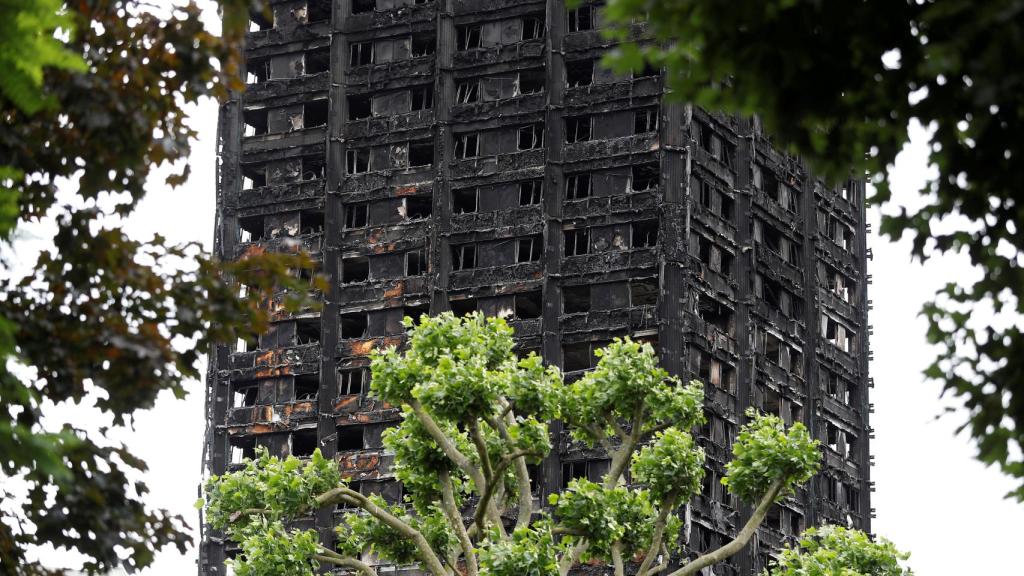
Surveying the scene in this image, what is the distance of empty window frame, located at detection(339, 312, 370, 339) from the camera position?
291 feet

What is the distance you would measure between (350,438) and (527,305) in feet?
33.2

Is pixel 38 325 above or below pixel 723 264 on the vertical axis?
below

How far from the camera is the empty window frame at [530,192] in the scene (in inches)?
3418

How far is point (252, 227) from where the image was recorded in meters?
92.4

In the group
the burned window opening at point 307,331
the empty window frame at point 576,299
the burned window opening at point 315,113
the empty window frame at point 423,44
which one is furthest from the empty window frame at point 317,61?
the empty window frame at point 576,299

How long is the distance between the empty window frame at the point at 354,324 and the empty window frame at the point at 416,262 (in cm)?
286

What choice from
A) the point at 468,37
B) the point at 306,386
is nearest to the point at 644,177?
the point at 468,37

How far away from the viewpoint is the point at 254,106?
93062 millimetres

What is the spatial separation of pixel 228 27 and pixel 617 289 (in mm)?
67173

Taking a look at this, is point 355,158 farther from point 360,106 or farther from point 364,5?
point 364,5

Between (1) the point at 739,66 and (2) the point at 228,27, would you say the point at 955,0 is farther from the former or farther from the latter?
(2) the point at 228,27

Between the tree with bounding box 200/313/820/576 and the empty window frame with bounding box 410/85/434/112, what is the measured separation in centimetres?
4949

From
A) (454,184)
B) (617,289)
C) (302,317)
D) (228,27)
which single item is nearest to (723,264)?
(617,289)

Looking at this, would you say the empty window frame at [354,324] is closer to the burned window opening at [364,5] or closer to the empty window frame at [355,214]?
the empty window frame at [355,214]
